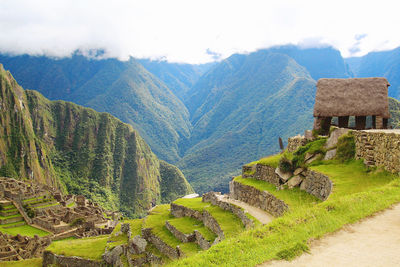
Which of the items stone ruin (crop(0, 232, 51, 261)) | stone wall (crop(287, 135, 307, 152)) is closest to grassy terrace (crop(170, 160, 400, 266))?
stone wall (crop(287, 135, 307, 152))

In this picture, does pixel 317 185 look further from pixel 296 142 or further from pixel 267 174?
pixel 267 174

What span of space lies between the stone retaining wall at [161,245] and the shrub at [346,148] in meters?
9.83

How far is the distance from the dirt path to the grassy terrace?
0.68 feet

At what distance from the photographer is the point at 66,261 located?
23.7 m

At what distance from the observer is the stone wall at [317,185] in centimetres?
1088

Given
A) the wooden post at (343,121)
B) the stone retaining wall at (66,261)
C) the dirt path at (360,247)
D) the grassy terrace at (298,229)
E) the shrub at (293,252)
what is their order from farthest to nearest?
the stone retaining wall at (66,261), the wooden post at (343,121), the grassy terrace at (298,229), the shrub at (293,252), the dirt path at (360,247)

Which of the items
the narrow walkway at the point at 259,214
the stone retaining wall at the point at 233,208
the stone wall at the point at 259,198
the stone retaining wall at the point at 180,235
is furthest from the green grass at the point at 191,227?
the stone wall at the point at 259,198

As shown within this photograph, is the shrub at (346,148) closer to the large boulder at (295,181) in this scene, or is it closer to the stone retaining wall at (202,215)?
the large boulder at (295,181)

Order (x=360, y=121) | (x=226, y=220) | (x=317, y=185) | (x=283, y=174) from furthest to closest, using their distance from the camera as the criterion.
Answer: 1. (x=360, y=121)
2. (x=226, y=220)
3. (x=283, y=174)
4. (x=317, y=185)

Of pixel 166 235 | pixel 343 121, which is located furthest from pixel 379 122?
pixel 166 235

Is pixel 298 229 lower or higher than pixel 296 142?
lower

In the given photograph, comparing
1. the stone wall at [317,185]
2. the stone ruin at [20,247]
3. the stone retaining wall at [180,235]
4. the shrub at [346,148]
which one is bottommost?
the stone ruin at [20,247]

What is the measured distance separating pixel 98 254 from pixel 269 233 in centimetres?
1932

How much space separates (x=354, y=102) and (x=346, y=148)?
21.3 ft
